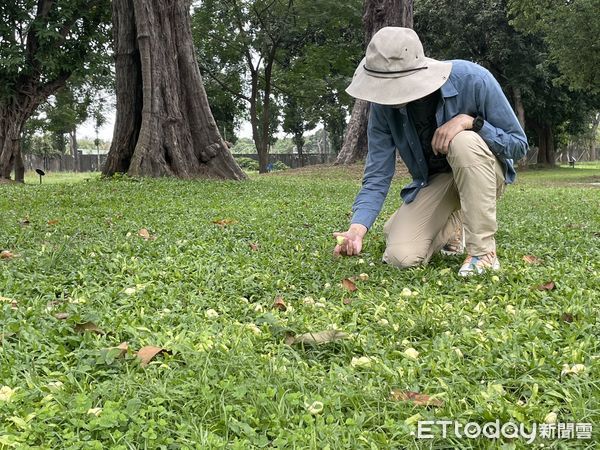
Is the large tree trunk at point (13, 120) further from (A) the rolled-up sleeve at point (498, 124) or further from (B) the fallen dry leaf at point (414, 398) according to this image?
(B) the fallen dry leaf at point (414, 398)

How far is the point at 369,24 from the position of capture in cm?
1385

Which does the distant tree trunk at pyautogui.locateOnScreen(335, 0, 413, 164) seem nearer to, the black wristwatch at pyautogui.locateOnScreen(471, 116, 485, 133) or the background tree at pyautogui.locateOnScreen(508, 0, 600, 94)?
the background tree at pyautogui.locateOnScreen(508, 0, 600, 94)

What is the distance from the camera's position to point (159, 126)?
869 cm

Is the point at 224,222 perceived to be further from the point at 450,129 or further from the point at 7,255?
the point at 450,129

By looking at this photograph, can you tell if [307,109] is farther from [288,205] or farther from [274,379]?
[274,379]

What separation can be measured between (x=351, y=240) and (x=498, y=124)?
3.39 ft

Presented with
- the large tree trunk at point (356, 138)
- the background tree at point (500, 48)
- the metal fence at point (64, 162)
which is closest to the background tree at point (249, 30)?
the background tree at point (500, 48)

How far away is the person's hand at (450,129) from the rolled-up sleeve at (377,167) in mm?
292

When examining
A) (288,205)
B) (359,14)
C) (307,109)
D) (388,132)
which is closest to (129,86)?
(288,205)

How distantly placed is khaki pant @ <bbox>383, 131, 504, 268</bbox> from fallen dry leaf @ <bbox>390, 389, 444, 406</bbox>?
5.22 ft

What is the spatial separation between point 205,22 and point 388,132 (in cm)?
2178

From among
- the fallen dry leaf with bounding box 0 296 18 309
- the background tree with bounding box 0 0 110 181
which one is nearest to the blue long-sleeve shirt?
the fallen dry leaf with bounding box 0 296 18 309

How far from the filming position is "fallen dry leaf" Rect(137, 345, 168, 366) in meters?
1.84

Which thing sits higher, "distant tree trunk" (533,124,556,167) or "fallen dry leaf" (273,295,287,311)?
"distant tree trunk" (533,124,556,167)
